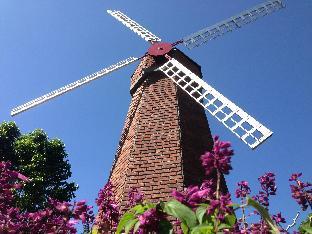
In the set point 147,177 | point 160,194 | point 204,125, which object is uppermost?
point 204,125

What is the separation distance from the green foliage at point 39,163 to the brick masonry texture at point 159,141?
25.9 feet

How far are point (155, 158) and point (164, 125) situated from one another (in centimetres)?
134

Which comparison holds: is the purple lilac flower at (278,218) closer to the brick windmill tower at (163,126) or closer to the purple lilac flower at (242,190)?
the purple lilac flower at (242,190)

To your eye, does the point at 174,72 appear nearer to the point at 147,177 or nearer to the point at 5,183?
the point at 147,177

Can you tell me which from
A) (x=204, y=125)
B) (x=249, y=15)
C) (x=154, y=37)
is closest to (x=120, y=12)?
(x=154, y=37)

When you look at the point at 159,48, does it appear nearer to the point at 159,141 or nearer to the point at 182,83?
the point at 182,83

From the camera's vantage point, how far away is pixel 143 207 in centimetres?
254

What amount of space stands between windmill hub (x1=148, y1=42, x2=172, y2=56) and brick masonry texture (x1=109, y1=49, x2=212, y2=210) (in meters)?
1.02

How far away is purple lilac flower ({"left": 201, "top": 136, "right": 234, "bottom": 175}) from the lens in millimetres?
2650

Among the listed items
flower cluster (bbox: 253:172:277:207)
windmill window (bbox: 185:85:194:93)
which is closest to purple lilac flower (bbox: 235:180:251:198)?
flower cluster (bbox: 253:172:277:207)

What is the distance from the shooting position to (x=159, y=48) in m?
14.9

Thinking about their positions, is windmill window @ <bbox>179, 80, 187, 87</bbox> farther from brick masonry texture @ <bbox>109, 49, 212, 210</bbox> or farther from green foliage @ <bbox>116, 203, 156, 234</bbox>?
green foliage @ <bbox>116, 203, 156, 234</bbox>

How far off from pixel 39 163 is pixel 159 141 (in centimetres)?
1109

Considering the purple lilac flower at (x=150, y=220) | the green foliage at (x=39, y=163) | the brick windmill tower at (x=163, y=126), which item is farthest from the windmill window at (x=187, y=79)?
the purple lilac flower at (x=150, y=220)
